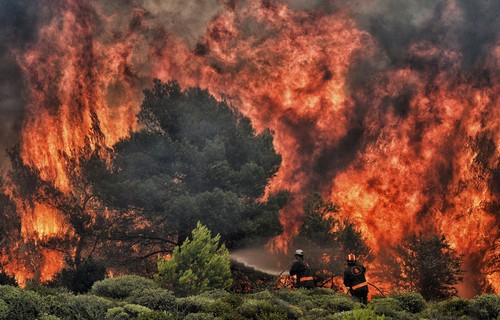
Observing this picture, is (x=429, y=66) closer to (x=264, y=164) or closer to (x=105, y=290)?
(x=264, y=164)

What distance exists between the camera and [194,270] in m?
25.4

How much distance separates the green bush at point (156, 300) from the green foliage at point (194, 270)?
304cm

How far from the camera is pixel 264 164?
132 feet

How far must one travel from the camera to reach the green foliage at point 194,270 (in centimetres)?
2459

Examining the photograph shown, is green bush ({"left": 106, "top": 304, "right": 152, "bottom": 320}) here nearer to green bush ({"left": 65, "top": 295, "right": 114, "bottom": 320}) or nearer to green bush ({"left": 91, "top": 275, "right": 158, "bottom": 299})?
green bush ({"left": 65, "top": 295, "right": 114, "bottom": 320})

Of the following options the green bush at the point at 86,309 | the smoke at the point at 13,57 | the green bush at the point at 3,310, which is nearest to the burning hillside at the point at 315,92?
the smoke at the point at 13,57

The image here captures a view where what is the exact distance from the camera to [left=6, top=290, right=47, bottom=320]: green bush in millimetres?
17339

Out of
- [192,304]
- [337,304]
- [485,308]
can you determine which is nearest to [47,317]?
[192,304]

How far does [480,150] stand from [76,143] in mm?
27519

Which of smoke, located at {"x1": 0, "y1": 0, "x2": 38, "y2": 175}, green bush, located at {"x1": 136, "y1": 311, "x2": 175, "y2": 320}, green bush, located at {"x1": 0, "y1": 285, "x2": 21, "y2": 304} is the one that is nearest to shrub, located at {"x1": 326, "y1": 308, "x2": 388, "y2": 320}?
green bush, located at {"x1": 136, "y1": 311, "x2": 175, "y2": 320}

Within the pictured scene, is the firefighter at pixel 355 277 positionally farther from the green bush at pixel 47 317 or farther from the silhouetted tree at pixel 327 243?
the silhouetted tree at pixel 327 243

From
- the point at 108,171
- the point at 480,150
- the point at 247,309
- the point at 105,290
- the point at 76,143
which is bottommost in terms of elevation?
the point at 247,309

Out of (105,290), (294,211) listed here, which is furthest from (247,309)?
(294,211)

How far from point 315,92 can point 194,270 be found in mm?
27136
